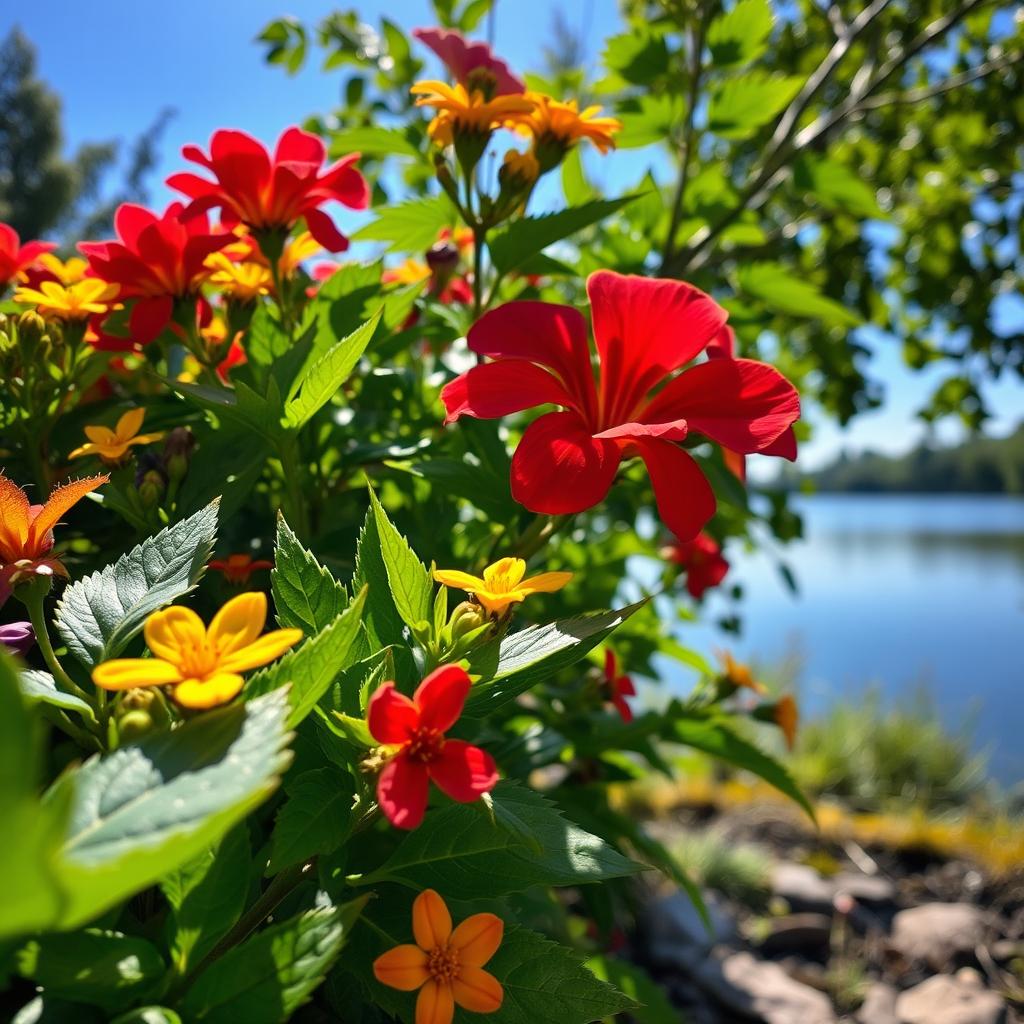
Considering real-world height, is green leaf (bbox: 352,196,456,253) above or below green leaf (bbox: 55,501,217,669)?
above

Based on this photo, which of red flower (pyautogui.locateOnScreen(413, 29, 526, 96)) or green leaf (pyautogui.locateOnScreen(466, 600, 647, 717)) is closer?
green leaf (pyautogui.locateOnScreen(466, 600, 647, 717))

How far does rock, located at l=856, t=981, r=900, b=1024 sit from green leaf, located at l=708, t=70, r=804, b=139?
1671 mm

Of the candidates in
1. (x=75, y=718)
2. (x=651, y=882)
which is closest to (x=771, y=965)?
(x=651, y=882)

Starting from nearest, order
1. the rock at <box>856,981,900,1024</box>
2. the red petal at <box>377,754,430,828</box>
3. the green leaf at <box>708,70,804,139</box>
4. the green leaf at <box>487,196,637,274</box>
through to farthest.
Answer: the red petal at <box>377,754,430,828</box> → the green leaf at <box>487,196,637,274</box> → the green leaf at <box>708,70,804,139</box> → the rock at <box>856,981,900,1024</box>

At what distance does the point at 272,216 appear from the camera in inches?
26.5

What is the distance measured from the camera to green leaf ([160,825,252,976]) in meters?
0.37

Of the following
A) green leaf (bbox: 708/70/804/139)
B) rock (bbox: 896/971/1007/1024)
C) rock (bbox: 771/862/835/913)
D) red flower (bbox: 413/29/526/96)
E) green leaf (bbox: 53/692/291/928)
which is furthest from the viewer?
rock (bbox: 771/862/835/913)

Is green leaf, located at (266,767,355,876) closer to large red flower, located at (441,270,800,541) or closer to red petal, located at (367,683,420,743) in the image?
red petal, located at (367,683,420,743)

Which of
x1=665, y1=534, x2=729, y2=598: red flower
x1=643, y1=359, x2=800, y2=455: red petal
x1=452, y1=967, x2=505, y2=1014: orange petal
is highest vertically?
x1=643, y1=359, x2=800, y2=455: red petal

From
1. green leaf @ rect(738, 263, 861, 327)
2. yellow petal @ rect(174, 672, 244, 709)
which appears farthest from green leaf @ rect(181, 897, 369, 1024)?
green leaf @ rect(738, 263, 861, 327)

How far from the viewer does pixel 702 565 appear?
98cm

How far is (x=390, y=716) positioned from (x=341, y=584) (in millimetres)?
118

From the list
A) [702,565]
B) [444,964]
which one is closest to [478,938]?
[444,964]

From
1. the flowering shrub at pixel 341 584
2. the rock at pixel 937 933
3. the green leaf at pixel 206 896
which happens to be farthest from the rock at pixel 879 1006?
the green leaf at pixel 206 896
